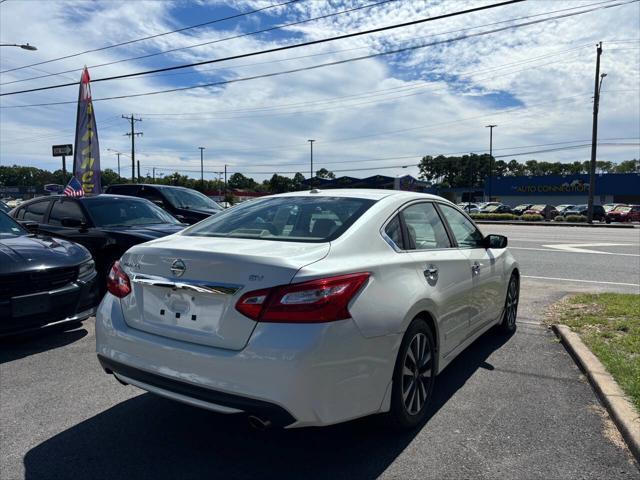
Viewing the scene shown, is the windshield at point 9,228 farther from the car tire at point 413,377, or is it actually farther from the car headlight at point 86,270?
the car tire at point 413,377

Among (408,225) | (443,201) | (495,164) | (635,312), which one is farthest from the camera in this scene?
(495,164)

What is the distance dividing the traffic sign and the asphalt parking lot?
20.6 meters

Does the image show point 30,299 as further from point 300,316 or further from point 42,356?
point 300,316

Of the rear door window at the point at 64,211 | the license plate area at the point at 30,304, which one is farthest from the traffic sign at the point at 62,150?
the license plate area at the point at 30,304

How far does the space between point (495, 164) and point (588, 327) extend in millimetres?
146986

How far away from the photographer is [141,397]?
386 cm

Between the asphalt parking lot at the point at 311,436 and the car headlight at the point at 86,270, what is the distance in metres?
0.98

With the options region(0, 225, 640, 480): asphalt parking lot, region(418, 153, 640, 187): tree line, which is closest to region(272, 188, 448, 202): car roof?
region(0, 225, 640, 480): asphalt parking lot

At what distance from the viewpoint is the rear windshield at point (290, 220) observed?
331 cm

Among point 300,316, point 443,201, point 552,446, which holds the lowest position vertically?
point 552,446

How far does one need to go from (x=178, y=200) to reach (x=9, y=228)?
6.44m

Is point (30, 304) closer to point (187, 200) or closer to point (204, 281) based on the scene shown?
Result: point (204, 281)

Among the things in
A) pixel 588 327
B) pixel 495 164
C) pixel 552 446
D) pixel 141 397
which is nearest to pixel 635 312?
pixel 588 327

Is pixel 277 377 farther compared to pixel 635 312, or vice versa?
pixel 635 312
